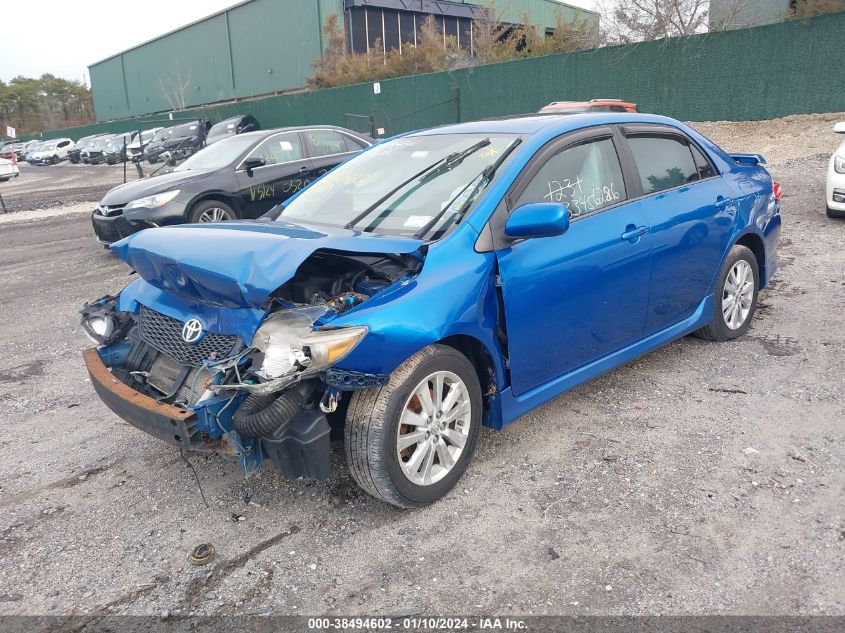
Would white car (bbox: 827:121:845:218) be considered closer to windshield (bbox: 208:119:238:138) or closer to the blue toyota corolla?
the blue toyota corolla

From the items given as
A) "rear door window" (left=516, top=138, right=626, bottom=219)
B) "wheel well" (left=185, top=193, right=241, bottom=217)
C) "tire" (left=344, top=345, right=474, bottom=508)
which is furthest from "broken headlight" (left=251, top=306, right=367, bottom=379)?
"wheel well" (left=185, top=193, right=241, bottom=217)

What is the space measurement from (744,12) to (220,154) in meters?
18.2

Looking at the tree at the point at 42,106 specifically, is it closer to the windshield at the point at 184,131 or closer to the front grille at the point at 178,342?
the windshield at the point at 184,131

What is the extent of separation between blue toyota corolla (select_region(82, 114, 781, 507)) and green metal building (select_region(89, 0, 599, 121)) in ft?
105

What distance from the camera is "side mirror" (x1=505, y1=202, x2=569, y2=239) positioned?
314cm

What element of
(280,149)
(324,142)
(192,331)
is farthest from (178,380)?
(324,142)

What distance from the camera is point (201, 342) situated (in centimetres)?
314

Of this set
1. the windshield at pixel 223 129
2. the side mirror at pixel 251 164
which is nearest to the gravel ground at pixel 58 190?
the windshield at pixel 223 129

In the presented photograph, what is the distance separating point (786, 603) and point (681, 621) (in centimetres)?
41

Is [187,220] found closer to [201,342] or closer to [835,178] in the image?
[201,342]

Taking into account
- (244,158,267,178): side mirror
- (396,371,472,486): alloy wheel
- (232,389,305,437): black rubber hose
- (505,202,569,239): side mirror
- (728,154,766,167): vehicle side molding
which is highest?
(244,158,267,178): side mirror

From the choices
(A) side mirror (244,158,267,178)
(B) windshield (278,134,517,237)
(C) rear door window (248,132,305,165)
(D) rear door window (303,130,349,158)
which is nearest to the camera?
(B) windshield (278,134,517,237)

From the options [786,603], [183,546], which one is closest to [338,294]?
[183,546]

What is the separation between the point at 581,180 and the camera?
380 centimetres
